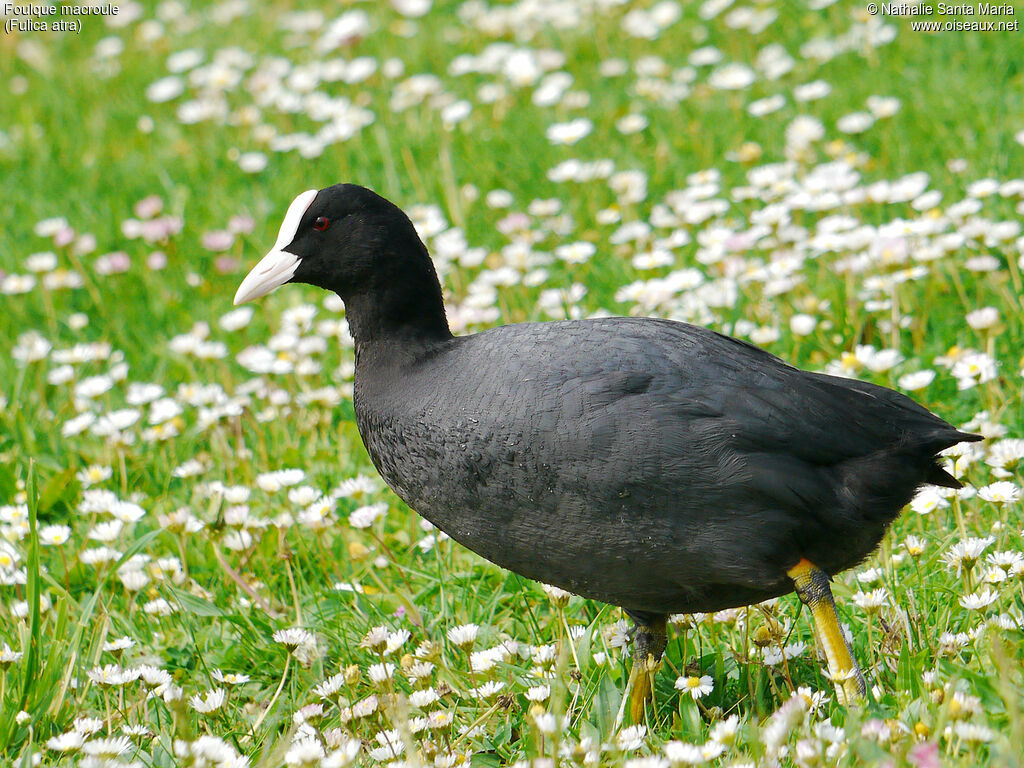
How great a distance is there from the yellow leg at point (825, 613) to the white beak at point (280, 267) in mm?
1484

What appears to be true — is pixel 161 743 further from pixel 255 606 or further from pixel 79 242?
pixel 79 242

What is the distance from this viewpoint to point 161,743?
2828 millimetres

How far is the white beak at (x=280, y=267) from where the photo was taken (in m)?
3.36

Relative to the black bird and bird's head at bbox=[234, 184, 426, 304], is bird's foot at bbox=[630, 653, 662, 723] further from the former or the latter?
bird's head at bbox=[234, 184, 426, 304]

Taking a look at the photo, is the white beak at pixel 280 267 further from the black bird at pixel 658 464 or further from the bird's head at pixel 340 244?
the black bird at pixel 658 464

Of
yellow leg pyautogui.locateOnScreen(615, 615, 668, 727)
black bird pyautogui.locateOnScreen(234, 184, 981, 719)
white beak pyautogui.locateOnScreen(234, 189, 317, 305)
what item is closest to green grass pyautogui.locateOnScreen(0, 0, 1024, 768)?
yellow leg pyautogui.locateOnScreen(615, 615, 668, 727)

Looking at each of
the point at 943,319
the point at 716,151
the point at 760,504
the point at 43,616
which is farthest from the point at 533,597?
the point at 716,151

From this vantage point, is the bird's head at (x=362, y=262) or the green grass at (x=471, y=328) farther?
the bird's head at (x=362, y=262)

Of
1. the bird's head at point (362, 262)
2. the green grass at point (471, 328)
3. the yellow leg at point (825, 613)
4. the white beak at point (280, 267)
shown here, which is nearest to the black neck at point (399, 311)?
the bird's head at point (362, 262)

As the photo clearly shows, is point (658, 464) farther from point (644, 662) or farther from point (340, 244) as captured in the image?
point (340, 244)

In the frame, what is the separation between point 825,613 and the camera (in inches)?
107

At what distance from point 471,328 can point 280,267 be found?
1373 mm

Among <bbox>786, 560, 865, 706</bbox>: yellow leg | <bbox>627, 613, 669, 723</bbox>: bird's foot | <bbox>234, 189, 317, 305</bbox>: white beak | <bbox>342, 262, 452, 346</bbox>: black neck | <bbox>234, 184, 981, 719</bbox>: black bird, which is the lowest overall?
<bbox>627, 613, 669, 723</bbox>: bird's foot

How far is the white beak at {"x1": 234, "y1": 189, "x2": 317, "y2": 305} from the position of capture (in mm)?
3361
